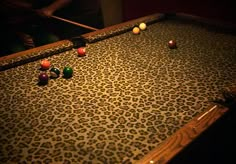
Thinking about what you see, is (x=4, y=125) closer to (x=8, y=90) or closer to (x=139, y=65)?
(x=8, y=90)

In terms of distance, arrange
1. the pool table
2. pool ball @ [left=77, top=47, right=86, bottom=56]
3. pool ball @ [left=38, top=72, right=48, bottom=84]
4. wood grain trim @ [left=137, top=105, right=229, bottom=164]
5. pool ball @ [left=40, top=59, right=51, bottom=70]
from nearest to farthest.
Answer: wood grain trim @ [left=137, top=105, right=229, bottom=164], the pool table, pool ball @ [left=38, top=72, right=48, bottom=84], pool ball @ [left=40, top=59, right=51, bottom=70], pool ball @ [left=77, top=47, right=86, bottom=56]

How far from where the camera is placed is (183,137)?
4.22ft

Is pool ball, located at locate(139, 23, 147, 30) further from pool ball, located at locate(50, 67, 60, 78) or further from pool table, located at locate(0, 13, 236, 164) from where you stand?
pool ball, located at locate(50, 67, 60, 78)

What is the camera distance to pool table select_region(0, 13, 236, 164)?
127cm

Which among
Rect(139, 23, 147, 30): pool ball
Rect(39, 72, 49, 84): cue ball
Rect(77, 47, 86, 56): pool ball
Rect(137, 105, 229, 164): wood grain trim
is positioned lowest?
Rect(137, 105, 229, 164): wood grain trim

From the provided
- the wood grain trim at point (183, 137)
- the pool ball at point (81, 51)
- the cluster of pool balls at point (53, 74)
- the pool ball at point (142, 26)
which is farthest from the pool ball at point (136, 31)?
the wood grain trim at point (183, 137)

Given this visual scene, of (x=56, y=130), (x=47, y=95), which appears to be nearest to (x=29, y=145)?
(x=56, y=130)

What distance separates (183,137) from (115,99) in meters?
0.57

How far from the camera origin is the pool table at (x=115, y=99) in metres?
1.27

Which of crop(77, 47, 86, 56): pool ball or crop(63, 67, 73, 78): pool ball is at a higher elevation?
crop(77, 47, 86, 56): pool ball

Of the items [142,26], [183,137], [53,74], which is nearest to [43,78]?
[53,74]

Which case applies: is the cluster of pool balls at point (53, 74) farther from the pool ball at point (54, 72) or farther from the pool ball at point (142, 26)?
the pool ball at point (142, 26)

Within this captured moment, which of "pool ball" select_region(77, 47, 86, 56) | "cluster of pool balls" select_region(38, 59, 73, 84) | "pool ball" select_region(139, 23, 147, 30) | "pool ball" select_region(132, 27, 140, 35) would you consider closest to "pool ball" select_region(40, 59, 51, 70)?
"cluster of pool balls" select_region(38, 59, 73, 84)

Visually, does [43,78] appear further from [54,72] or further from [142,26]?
[142,26]
